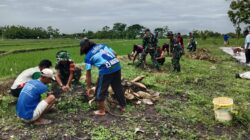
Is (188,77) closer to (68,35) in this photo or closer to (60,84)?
(60,84)

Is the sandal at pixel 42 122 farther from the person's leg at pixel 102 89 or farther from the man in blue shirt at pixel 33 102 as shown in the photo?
the person's leg at pixel 102 89

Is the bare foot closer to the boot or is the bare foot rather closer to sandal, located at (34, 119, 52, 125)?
sandal, located at (34, 119, 52, 125)

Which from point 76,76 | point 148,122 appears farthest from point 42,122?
point 76,76

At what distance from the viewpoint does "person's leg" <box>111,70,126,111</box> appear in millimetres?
7856

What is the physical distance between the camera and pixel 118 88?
803 centimetres

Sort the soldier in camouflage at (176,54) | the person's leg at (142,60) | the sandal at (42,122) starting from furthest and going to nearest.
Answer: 1. the person's leg at (142,60)
2. the soldier in camouflage at (176,54)
3. the sandal at (42,122)

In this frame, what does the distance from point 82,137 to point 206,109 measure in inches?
119

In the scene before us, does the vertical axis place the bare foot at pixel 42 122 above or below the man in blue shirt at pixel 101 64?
below

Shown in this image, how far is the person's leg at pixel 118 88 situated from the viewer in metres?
7.86

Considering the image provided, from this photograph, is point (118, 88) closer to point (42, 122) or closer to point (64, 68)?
point (42, 122)

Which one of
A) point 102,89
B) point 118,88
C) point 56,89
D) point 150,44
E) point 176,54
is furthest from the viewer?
point 150,44

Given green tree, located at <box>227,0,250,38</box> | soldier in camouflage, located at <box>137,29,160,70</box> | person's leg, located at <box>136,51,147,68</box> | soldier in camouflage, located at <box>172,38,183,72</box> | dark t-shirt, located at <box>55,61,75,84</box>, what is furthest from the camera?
green tree, located at <box>227,0,250,38</box>

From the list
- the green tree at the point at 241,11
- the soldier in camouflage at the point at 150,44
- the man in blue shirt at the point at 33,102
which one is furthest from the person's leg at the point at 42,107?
the green tree at the point at 241,11

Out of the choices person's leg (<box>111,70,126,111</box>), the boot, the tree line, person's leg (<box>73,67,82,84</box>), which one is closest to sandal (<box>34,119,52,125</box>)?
the boot
